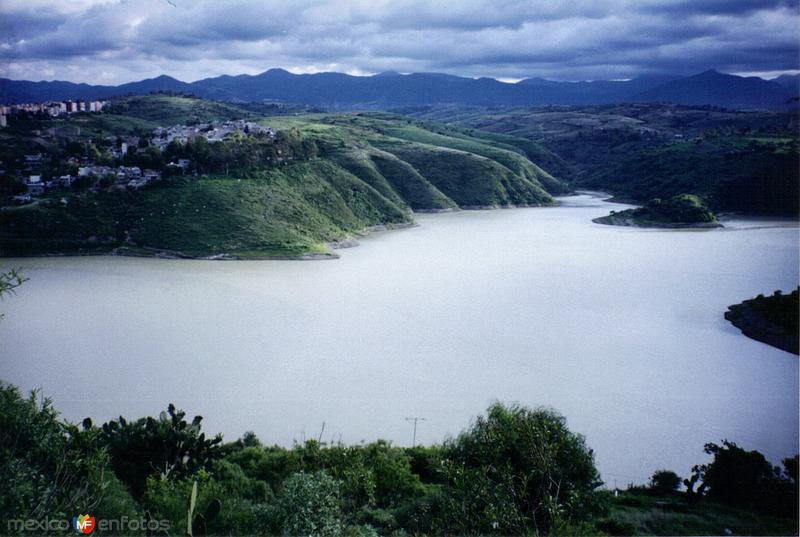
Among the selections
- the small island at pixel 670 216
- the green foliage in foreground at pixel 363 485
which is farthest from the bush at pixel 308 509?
the small island at pixel 670 216

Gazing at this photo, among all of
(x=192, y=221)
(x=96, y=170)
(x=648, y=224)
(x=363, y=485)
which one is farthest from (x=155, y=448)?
(x=648, y=224)

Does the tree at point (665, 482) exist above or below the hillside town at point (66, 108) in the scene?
below

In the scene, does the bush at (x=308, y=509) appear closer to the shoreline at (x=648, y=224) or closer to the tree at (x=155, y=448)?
the tree at (x=155, y=448)

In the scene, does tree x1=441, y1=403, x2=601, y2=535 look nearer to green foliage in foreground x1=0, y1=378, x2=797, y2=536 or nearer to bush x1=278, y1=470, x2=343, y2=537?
green foliage in foreground x1=0, y1=378, x2=797, y2=536

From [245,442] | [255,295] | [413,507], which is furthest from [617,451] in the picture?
[255,295]

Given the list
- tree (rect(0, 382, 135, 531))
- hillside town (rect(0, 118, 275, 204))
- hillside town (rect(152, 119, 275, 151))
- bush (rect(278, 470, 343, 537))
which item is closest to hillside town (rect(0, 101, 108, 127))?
hillside town (rect(0, 118, 275, 204))

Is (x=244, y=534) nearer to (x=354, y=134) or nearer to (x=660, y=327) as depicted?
(x=660, y=327)
